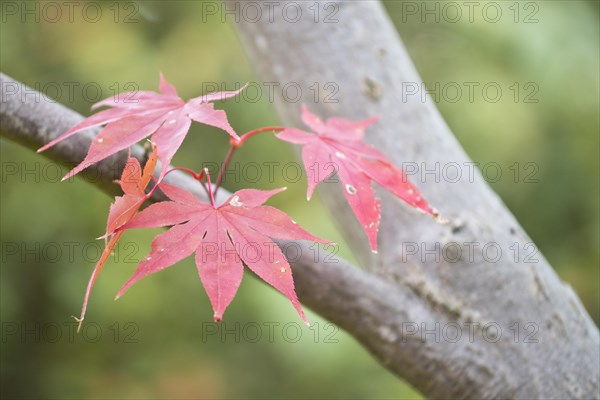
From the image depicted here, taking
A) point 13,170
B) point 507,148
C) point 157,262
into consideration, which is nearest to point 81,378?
point 13,170

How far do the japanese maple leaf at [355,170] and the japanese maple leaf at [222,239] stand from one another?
0.04 meters

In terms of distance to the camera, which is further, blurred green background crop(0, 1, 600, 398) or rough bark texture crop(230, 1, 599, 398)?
blurred green background crop(0, 1, 600, 398)

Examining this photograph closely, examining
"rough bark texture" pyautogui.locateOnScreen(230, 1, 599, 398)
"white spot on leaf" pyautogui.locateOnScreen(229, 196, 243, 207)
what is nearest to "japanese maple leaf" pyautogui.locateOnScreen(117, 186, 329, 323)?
"white spot on leaf" pyautogui.locateOnScreen(229, 196, 243, 207)

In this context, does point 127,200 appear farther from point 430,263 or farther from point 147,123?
point 430,263

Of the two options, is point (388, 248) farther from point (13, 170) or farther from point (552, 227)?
point (13, 170)

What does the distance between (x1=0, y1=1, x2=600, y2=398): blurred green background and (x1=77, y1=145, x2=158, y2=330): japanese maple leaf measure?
955 mm

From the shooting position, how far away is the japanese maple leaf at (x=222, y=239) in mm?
415

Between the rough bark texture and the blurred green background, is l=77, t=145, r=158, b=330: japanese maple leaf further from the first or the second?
the blurred green background

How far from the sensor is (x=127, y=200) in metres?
0.43

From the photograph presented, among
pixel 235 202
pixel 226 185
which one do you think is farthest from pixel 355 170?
pixel 226 185

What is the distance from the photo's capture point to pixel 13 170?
1701mm

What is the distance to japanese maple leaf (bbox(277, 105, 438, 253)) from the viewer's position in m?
0.49

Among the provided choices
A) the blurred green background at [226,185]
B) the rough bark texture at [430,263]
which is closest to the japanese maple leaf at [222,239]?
the rough bark texture at [430,263]

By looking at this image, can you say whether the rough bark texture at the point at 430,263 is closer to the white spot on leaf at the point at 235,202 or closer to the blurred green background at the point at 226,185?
the white spot on leaf at the point at 235,202
